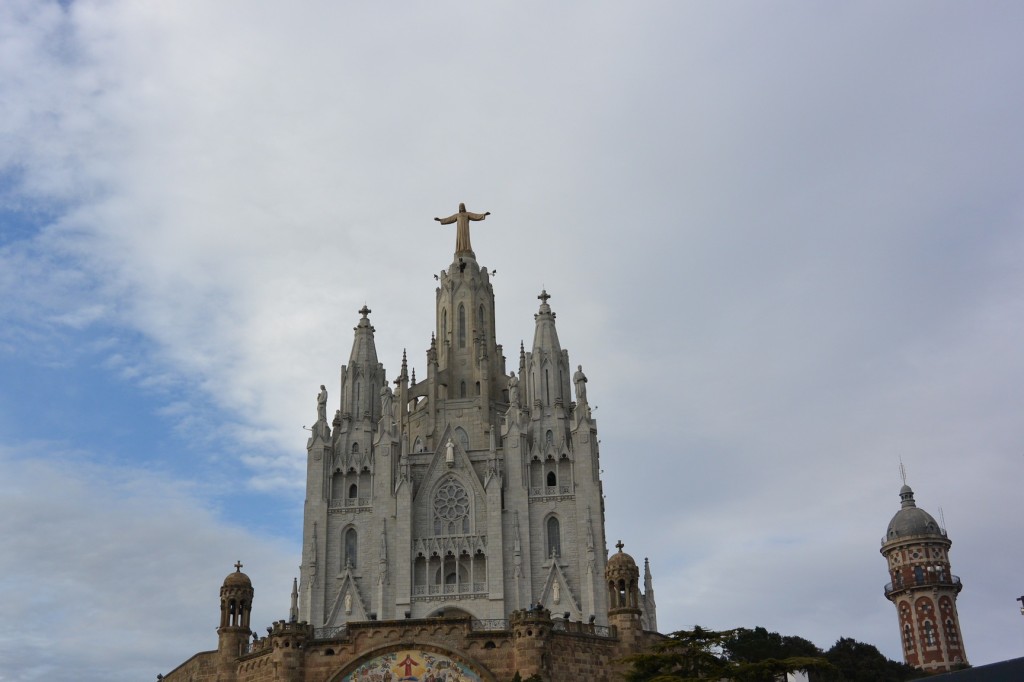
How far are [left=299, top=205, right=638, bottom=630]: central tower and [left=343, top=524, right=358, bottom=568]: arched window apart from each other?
0.27 ft

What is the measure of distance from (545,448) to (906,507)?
31874 mm

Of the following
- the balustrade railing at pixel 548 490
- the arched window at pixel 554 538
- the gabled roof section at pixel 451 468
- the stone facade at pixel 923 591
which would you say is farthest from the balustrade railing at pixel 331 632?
the stone facade at pixel 923 591

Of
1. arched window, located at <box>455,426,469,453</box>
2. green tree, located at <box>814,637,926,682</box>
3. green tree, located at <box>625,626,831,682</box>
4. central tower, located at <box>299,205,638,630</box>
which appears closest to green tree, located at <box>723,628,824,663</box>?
green tree, located at <box>814,637,926,682</box>

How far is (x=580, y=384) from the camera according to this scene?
68.3 m

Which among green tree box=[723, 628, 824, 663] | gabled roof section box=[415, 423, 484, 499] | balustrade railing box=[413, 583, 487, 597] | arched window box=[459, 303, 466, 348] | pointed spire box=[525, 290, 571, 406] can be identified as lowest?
green tree box=[723, 628, 824, 663]

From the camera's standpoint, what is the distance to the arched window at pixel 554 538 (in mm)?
62853

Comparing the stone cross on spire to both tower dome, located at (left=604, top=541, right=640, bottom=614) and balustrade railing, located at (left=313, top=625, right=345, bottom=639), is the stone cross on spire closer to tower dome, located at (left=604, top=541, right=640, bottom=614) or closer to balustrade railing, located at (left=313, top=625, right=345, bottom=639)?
balustrade railing, located at (left=313, top=625, right=345, bottom=639)

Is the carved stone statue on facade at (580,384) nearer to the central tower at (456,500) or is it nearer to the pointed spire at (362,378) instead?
the central tower at (456,500)

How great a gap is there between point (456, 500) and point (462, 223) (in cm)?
2439

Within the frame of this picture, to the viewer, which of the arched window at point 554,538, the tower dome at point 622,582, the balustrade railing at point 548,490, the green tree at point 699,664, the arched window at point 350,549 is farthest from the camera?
the balustrade railing at point 548,490

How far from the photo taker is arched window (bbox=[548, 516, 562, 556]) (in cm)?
6285

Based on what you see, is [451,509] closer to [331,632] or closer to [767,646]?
[331,632]

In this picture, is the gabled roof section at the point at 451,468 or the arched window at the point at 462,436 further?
the arched window at the point at 462,436

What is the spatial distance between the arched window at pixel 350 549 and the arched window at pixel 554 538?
36.7ft
